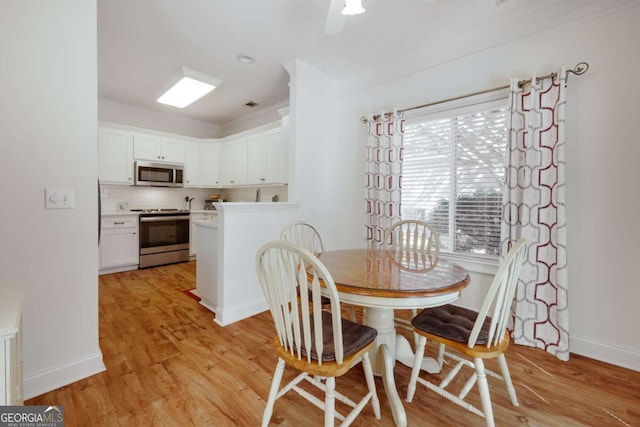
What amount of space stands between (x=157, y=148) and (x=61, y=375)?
3787 millimetres

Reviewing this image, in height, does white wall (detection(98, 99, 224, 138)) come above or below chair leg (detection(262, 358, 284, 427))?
above

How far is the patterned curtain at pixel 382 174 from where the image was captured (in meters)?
2.95

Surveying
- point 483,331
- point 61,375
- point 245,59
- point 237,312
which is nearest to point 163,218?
point 237,312

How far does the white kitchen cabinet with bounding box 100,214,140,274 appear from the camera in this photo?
398 centimetres

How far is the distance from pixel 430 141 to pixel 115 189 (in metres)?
4.76

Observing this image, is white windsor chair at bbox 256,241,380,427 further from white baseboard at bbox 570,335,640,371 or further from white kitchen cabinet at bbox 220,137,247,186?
white kitchen cabinet at bbox 220,137,247,186

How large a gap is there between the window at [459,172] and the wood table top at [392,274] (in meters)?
0.86

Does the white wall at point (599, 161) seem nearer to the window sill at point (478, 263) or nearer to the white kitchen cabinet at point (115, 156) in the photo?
the window sill at point (478, 263)

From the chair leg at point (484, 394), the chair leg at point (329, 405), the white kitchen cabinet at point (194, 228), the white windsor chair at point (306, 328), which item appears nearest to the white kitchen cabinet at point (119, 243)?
the white kitchen cabinet at point (194, 228)

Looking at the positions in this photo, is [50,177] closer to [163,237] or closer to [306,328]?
[306,328]

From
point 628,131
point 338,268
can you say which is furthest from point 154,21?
point 628,131

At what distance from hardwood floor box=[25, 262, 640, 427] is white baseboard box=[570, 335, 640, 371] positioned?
59 millimetres

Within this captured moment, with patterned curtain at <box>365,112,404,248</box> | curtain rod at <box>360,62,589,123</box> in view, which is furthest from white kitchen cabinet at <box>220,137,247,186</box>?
patterned curtain at <box>365,112,404,248</box>

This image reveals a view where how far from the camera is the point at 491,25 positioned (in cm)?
241
